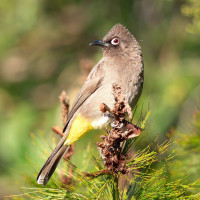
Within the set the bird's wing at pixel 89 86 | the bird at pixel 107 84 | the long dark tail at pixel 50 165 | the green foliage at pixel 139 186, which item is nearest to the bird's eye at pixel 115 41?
the bird at pixel 107 84

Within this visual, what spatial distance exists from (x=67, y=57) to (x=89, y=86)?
3.36m

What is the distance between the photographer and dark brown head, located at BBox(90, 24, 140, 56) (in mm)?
4004

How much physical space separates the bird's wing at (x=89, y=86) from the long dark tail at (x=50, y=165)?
395 mm

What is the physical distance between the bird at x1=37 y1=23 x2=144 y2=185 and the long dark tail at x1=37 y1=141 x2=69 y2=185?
1 centimetres

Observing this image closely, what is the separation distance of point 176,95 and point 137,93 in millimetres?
1914

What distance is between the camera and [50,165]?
3.14 metres

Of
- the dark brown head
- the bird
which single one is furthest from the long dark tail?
the dark brown head

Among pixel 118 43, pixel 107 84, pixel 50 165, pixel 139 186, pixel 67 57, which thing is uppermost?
pixel 67 57

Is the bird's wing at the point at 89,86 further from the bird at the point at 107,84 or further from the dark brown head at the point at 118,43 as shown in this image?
Answer: the dark brown head at the point at 118,43

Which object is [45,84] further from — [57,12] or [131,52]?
A: [131,52]

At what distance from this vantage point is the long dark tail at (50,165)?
2.61 metres

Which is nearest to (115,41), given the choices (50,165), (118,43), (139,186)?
(118,43)

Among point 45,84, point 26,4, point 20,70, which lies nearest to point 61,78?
point 45,84

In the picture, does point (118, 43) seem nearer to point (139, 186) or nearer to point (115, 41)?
point (115, 41)
